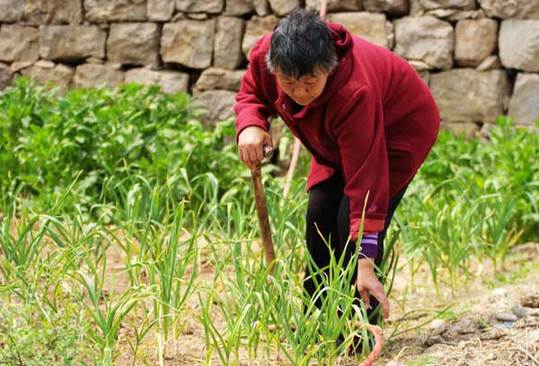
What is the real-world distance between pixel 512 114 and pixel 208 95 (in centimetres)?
195

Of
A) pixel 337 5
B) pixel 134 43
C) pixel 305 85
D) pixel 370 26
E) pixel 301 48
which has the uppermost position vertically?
pixel 301 48

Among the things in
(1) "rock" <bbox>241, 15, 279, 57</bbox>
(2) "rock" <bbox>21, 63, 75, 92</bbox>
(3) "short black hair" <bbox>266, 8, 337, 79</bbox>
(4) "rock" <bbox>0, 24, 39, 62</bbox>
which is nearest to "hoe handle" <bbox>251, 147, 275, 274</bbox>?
(3) "short black hair" <bbox>266, 8, 337, 79</bbox>

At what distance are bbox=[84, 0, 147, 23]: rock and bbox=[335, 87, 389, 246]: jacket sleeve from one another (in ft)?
13.2

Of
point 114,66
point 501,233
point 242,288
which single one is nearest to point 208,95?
point 114,66

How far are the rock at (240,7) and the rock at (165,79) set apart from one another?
546 mm

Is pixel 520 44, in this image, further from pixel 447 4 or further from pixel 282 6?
pixel 282 6

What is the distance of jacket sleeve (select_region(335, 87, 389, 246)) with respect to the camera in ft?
9.82

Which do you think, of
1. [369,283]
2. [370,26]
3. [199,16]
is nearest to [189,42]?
[199,16]

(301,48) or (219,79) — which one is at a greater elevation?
(301,48)

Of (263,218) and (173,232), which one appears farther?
(263,218)

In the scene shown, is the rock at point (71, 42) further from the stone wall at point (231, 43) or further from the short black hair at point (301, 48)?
the short black hair at point (301, 48)

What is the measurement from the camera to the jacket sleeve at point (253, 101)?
10.9 ft

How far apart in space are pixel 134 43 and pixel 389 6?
1.78 meters

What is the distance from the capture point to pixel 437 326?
3758 mm
